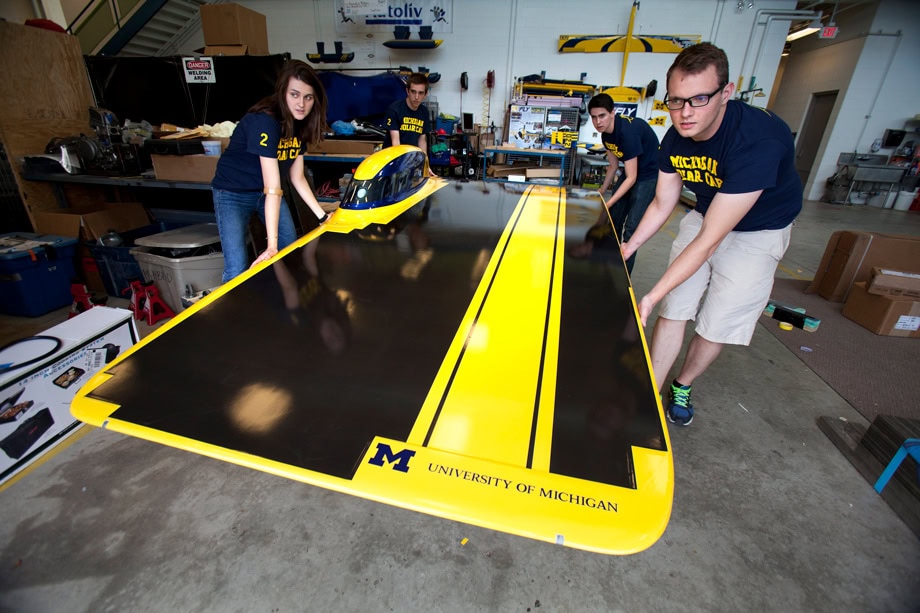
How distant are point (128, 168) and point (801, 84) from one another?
1349cm

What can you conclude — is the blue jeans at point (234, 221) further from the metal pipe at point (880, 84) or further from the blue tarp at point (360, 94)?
the metal pipe at point (880, 84)

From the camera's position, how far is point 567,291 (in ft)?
4.54

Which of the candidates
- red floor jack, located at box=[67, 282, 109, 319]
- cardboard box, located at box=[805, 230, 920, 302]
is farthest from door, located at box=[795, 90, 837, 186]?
red floor jack, located at box=[67, 282, 109, 319]

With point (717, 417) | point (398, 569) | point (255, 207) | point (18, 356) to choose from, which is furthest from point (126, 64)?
point (717, 417)

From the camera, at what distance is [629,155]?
287 cm

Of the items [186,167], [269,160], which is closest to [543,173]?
[186,167]

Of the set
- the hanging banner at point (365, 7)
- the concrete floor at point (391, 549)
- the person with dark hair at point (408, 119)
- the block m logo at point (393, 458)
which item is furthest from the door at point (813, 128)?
the block m logo at point (393, 458)

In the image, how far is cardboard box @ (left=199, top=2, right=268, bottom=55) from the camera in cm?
421

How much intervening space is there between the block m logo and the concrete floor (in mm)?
810

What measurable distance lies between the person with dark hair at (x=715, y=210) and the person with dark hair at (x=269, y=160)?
5.39 ft

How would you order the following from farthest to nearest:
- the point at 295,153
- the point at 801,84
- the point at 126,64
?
the point at 801,84
the point at 126,64
the point at 295,153

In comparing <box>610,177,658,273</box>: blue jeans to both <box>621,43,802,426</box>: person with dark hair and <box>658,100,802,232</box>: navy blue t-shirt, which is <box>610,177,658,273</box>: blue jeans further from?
<box>658,100,802,232</box>: navy blue t-shirt

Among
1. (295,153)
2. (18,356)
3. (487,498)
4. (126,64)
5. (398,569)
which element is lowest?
(398,569)

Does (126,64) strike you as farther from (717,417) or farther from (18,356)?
(717,417)
